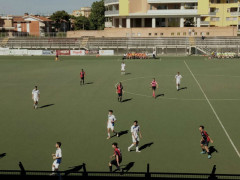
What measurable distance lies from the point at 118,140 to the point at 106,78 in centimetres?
2045

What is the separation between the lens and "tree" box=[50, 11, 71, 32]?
12144 centimetres

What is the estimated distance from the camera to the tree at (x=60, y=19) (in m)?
121

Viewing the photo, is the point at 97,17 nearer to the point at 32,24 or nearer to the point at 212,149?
the point at 32,24

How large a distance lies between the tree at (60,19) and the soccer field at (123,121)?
294ft

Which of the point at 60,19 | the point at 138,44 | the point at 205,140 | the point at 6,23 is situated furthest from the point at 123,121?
the point at 6,23

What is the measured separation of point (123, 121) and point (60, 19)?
111839 mm

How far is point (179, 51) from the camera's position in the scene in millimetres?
70312

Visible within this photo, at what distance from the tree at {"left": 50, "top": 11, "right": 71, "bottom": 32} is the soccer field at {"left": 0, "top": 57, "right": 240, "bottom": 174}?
89536 mm

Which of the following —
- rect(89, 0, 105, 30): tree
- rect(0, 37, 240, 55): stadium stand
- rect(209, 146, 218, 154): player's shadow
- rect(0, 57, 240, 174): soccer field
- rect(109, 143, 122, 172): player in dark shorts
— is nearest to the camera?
rect(109, 143, 122, 172): player in dark shorts

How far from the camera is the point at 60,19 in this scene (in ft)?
410

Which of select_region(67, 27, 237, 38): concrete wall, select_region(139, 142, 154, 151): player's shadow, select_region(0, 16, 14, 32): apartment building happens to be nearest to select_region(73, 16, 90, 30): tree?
select_region(0, 16, 14, 32): apartment building

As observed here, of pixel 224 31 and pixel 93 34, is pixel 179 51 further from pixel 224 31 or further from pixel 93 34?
pixel 93 34

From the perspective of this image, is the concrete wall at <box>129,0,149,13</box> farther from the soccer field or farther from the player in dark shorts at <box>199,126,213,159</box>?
the player in dark shorts at <box>199,126,213,159</box>

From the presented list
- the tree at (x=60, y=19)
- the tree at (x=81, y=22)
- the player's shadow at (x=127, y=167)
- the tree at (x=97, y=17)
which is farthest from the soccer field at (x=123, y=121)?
the tree at (x=97, y=17)
